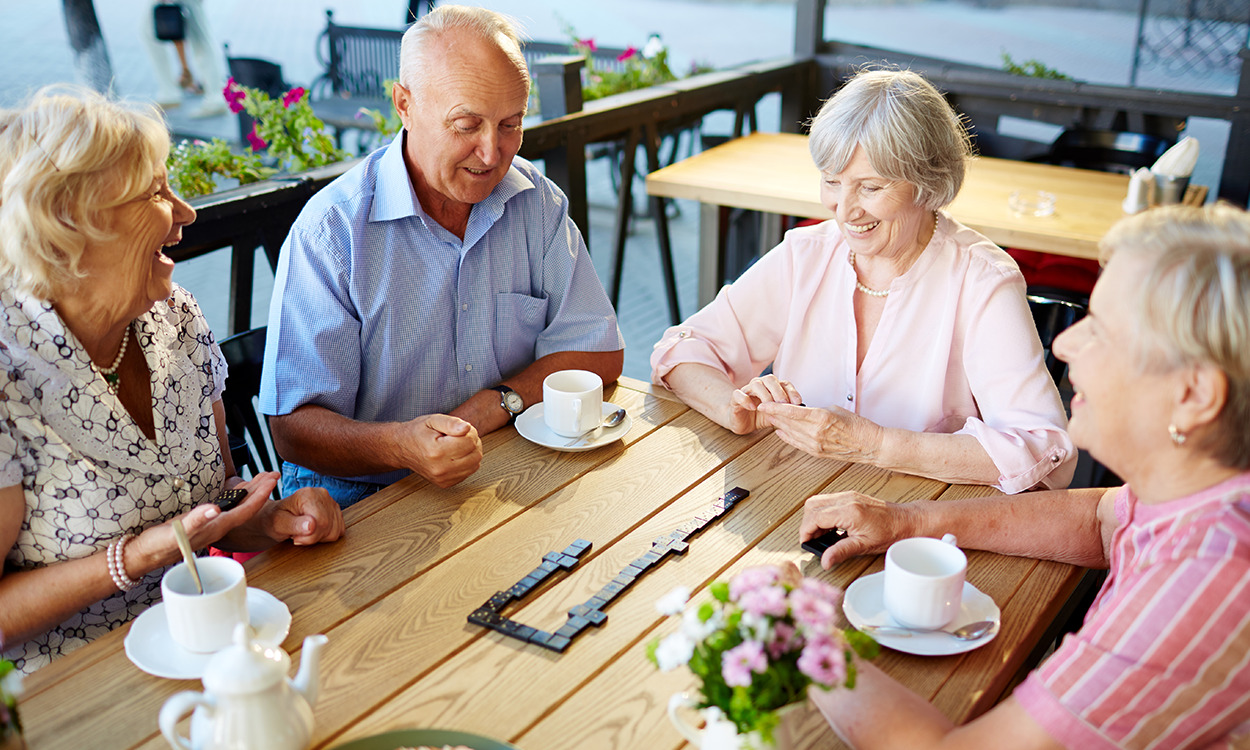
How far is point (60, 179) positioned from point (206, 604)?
63 centimetres

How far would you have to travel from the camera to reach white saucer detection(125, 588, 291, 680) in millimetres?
1157

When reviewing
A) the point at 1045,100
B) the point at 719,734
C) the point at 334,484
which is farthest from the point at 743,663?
the point at 1045,100

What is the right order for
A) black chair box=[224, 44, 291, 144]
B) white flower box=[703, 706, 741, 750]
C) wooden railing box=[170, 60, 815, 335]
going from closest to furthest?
1. white flower box=[703, 706, 741, 750]
2. wooden railing box=[170, 60, 815, 335]
3. black chair box=[224, 44, 291, 144]

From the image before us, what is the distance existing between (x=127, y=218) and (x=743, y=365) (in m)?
1.22

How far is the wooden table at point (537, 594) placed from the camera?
3.65ft

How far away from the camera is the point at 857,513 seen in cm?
144

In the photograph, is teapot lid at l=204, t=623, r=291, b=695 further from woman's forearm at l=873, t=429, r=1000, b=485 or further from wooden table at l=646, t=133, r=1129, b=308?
wooden table at l=646, t=133, r=1129, b=308

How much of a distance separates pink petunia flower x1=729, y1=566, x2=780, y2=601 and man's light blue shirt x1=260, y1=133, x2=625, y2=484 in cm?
115

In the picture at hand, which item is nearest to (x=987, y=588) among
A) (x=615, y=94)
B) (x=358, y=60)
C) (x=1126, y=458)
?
(x=1126, y=458)

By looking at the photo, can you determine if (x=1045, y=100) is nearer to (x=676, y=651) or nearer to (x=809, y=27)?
(x=809, y=27)

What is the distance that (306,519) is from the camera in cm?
143

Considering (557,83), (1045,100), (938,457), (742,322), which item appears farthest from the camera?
(1045,100)

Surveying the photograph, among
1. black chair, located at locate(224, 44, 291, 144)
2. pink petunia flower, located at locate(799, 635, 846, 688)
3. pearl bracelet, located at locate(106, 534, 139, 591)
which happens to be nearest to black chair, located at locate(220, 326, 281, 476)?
pearl bracelet, located at locate(106, 534, 139, 591)

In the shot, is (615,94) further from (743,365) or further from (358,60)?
(358,60)
